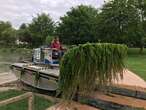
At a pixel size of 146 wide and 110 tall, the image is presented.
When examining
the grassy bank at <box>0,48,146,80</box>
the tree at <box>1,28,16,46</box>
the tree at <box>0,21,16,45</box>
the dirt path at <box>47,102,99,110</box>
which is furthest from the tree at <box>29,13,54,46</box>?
the dirt path at <box>47,102,99,110</box>

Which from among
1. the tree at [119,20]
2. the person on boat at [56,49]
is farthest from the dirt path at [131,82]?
the tree at [119,20]

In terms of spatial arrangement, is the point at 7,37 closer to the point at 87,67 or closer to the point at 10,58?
the point at 10,58

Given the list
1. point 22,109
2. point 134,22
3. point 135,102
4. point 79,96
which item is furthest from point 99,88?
point 134,22

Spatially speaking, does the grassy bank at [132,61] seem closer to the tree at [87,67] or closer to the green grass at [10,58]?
the green grass at [10,58]

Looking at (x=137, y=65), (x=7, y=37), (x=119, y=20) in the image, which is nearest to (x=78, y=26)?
(x=119, y=20)

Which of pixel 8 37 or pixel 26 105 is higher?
pixel 8 37

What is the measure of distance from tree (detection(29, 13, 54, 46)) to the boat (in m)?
37.0

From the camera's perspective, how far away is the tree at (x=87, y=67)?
7.90 m

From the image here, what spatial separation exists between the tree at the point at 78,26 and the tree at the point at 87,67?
2796 centimetres

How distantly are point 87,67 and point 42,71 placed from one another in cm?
356

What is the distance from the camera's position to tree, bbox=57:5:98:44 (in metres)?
38.6

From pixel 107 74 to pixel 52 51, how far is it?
4.84m

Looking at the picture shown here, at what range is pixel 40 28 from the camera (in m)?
53.6

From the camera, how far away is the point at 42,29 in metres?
53.4
